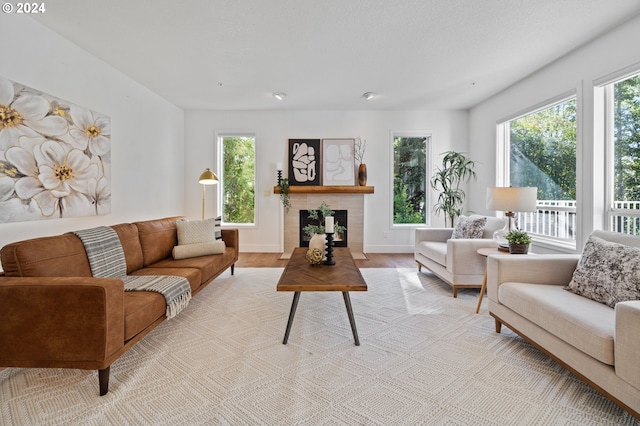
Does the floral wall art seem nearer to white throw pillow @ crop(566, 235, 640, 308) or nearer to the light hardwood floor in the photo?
the light hardwood floor

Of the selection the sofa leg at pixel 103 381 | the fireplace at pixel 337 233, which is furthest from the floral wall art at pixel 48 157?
the fireplace at pixel 337 233

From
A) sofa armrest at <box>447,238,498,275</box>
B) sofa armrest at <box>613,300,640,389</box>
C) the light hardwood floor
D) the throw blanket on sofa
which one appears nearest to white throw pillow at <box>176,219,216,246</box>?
the throw blanket on sofa

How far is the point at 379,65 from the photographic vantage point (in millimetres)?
3459

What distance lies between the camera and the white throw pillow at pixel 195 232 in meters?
3.35

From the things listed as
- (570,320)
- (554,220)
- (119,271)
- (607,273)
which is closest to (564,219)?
(554,220)

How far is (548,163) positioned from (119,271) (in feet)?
15.7

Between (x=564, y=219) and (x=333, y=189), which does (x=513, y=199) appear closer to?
(x=564, y=219)

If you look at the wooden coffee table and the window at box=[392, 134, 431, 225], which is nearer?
the wooden coffee table

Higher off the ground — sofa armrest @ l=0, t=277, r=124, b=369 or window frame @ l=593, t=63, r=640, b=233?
window frame @ l=593, t=63, r=640, b=233

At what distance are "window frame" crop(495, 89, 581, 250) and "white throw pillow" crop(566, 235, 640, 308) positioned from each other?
1.41 meters

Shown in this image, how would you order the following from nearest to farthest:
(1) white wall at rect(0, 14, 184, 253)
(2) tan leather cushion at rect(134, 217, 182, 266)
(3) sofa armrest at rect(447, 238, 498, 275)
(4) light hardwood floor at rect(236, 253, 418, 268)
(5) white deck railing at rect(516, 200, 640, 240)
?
(1) white wall at rect(0, 14, 184, 253)
(5) white deck railing at rect(516, 200, 640, 240)
(2) tan leather cushion at rect(134, 217, 182, 266)
(3) sofa armrest at rect(447, 238, 498, 275)
(4) light hardwood floor at rect(236, 253, 418, 268)

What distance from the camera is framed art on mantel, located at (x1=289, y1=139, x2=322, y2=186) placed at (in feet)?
17.5

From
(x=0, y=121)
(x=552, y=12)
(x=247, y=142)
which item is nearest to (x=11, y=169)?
(x=0, y=121)

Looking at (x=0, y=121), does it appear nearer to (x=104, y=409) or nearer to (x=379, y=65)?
(x=104, y=409)
